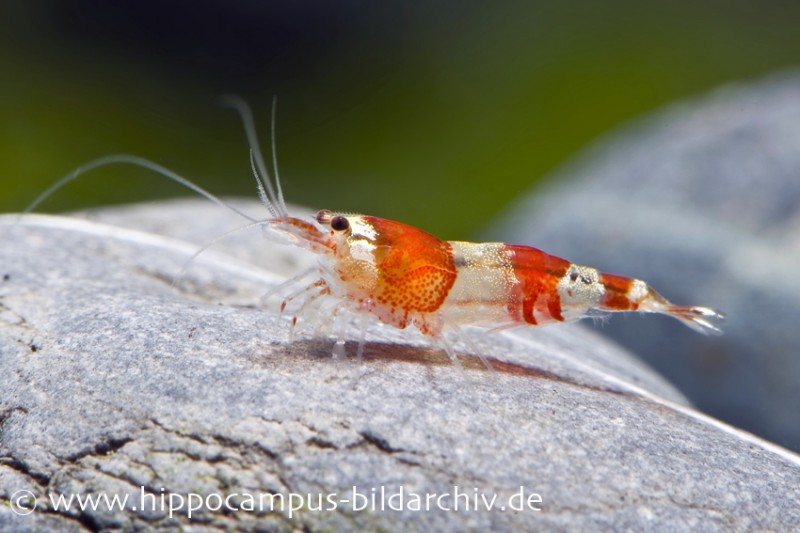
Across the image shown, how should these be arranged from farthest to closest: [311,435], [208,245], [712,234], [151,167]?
[712,234] → [151,167] → [208,245] → [311,435]

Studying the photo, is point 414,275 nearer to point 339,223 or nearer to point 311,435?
point 339,223

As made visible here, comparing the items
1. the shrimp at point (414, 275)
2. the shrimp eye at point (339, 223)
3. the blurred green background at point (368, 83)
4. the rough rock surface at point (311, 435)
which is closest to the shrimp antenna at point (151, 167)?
the shrimp at point (414, 275)

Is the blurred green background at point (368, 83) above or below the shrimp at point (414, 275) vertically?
above

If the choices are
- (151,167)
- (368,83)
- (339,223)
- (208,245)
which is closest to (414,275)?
(339,223)

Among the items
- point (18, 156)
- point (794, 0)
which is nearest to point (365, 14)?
point (18, 156)

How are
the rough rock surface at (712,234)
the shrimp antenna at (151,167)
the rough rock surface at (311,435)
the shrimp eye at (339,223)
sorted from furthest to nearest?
the rough rock surface at (712,234)
the shrimp eye at (339,223)
the shrimp antenna at (151,167)
the rough rock surface at (311,435)

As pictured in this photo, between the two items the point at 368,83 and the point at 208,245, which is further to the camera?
the point at 368,83

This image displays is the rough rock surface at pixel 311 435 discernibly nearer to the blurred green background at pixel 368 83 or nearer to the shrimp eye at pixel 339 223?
the shrimp eye at pixel 339 223

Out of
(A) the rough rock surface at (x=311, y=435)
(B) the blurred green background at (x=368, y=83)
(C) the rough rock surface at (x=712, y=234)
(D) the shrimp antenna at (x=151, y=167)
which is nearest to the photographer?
(A) the rough rock surface at (x=311, y=435)
